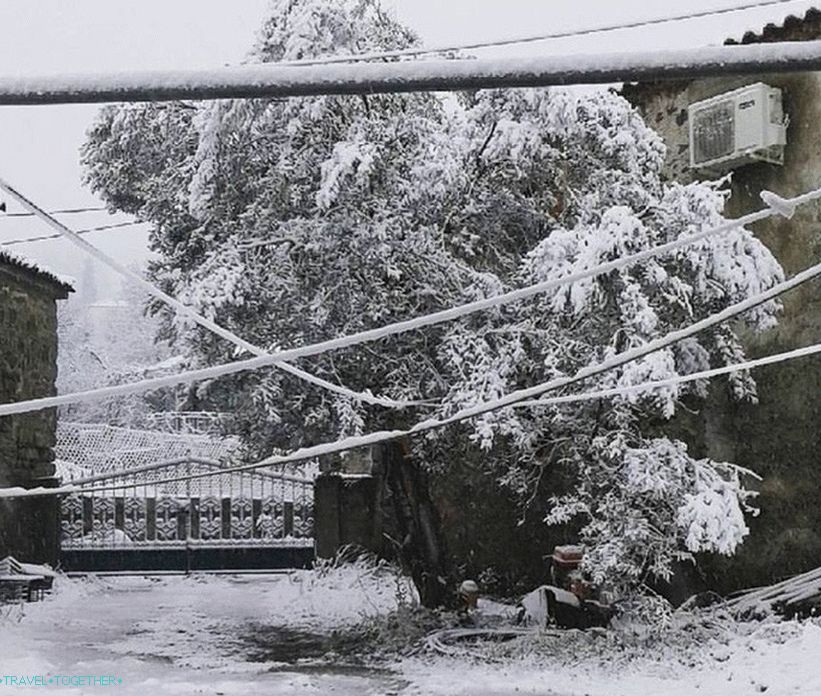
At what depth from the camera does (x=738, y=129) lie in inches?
353

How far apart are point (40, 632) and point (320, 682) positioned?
3.33m

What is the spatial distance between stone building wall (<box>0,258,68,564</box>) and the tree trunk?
4826mm

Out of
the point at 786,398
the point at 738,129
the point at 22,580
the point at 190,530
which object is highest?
the point at 738,129

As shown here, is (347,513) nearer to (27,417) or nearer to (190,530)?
(190,530)

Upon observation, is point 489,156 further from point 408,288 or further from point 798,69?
point 798,69

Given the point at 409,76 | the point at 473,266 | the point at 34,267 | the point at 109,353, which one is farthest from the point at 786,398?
the point at 109,353

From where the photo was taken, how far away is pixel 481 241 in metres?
8.79

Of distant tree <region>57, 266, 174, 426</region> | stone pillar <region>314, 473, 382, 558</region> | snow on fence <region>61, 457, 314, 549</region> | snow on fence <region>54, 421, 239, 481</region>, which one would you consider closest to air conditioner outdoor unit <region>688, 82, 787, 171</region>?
distant tree <region>57, 266, 174, 426</region>

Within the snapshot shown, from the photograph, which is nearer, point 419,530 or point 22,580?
point 419,530

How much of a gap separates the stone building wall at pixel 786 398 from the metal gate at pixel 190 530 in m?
5.09

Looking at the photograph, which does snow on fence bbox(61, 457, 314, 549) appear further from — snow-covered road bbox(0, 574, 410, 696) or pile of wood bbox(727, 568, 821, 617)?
pile of wood bbox(727, 568, 821, 617)

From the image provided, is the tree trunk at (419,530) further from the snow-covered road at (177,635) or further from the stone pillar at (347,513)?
the stone pillar at (347,513)

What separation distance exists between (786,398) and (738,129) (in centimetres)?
219

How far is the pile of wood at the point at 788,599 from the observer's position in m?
8.02
